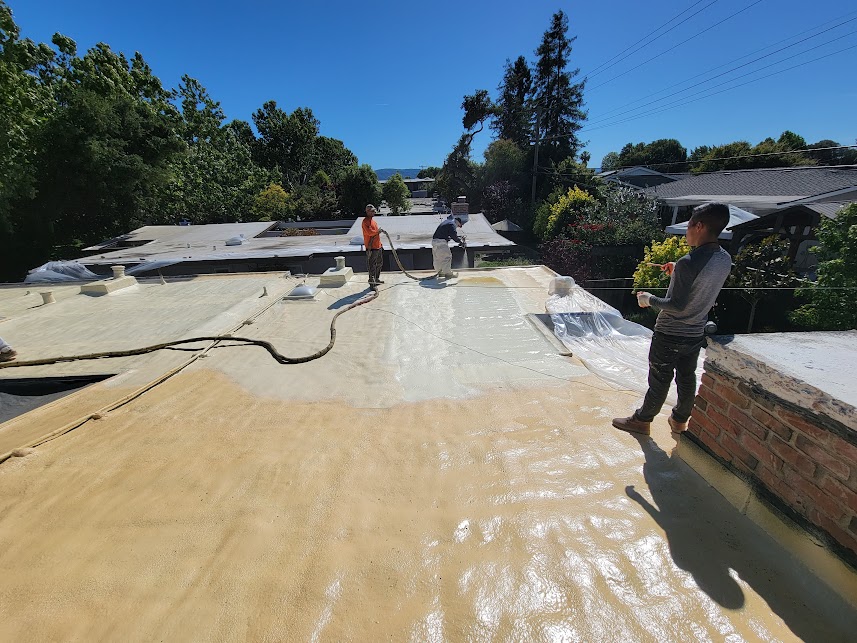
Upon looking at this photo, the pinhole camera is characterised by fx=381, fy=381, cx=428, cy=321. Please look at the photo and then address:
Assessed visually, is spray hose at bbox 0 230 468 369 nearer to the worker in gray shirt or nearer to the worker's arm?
the worker in gray shirt

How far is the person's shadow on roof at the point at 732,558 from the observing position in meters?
1.46

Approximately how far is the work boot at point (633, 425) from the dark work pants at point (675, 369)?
0.14m

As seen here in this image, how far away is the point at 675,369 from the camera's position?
2789mm

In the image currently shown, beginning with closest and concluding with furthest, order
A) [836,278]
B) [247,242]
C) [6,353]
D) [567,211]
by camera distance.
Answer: [6,353]
[836,278]
[247,242]
[567,211]

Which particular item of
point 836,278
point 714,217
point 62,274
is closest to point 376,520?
point 714,217

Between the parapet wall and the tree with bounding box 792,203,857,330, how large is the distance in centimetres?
768

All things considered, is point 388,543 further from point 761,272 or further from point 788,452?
point 761,272

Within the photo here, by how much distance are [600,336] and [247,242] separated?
505 inches

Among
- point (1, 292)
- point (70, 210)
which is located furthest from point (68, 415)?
point (70, 210)

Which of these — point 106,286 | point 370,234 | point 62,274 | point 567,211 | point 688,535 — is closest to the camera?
point 688,535

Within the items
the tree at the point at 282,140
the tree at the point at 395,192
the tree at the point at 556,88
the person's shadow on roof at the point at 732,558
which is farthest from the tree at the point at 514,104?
the person's shadow on roof at the point at 732,558

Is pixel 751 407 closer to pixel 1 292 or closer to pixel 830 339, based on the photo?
pixel 830 339

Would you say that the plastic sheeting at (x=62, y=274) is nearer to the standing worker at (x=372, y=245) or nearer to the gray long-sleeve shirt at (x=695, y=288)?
the standing worker at (x=372, y=245)

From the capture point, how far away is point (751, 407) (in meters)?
1.95
